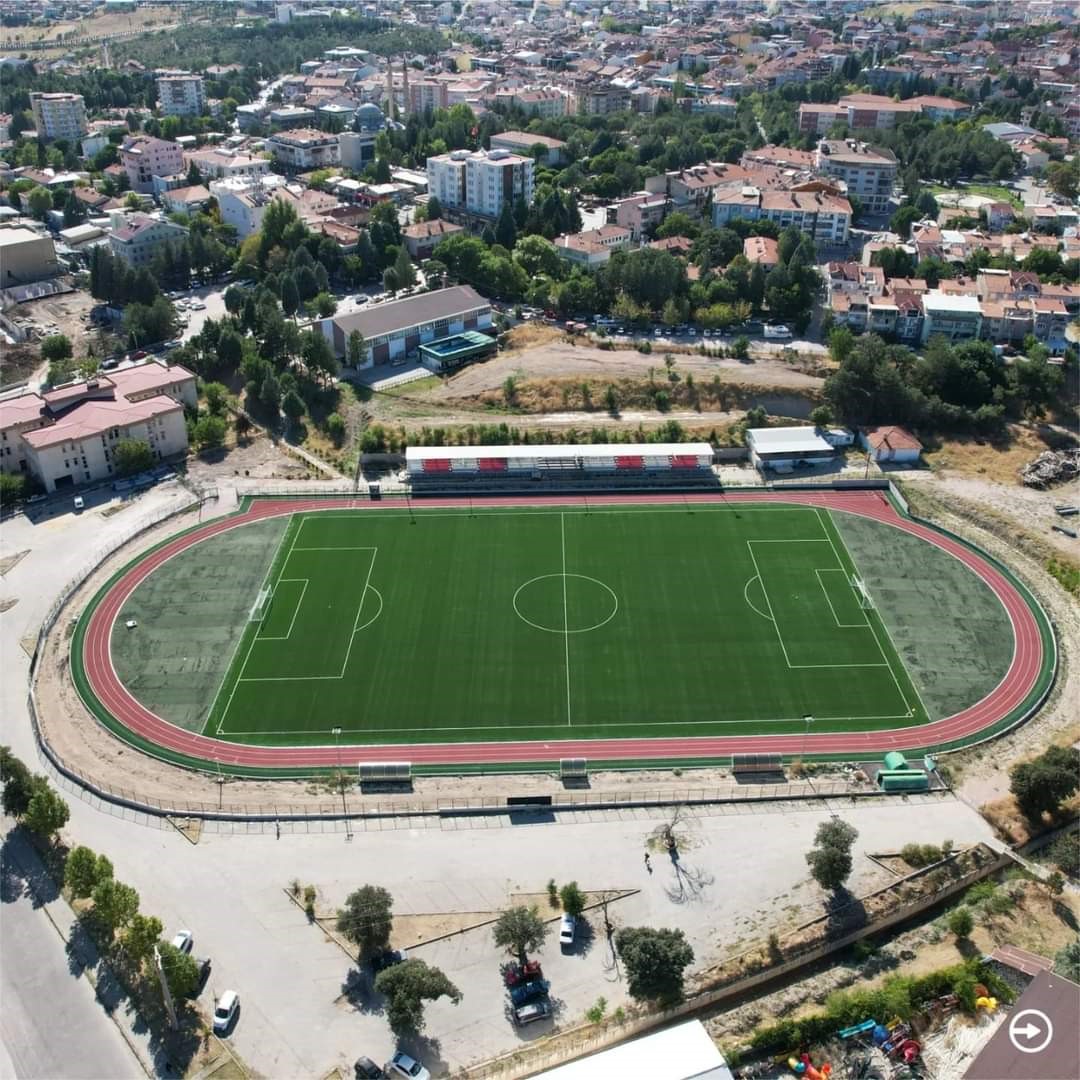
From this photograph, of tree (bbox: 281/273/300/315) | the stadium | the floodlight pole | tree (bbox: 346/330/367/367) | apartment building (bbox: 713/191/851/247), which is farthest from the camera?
apartment building (bbox: 713/191/851/247)

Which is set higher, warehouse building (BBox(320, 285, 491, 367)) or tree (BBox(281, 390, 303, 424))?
warehouse building (BBox(320, 285, 491, 367))

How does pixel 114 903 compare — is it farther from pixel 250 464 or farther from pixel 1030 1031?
pixel 250 464

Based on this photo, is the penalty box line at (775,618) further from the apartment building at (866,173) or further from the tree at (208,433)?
the apartment building at (866,173)

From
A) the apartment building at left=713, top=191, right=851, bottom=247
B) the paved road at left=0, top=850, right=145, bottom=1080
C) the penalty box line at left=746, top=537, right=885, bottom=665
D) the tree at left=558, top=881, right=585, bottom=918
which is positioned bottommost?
A: the paved road at left=0, top=850, right=145, bottom=1080

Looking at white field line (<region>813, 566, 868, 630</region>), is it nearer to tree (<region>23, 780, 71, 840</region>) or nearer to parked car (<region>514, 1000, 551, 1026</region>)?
parked car (<region>514, 1000, 551, 1026</region>)

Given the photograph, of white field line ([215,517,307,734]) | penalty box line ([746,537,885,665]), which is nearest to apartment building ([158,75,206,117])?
white field line ([215,517,307,734])

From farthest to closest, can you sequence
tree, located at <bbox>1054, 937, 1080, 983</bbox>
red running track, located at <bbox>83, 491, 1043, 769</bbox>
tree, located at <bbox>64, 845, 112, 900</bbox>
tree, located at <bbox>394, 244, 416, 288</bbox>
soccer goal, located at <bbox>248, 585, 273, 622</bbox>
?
tree, located at <bbox>394, 244, 416, 288</bbox>, soccer goal, located at <bbox>248, 585, 273, 622</bbox>, red running track, located at <bbox>83, 491, 1043, 769</bbox>, tree, located at <bbox>64, 845, 112, 900</bbox>, tree, located at <bbox>1054, 937, 1080, 983</bbox>

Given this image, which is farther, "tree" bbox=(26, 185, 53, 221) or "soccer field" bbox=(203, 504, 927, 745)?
"tree" bbox=(26, 185, 53, 221)
